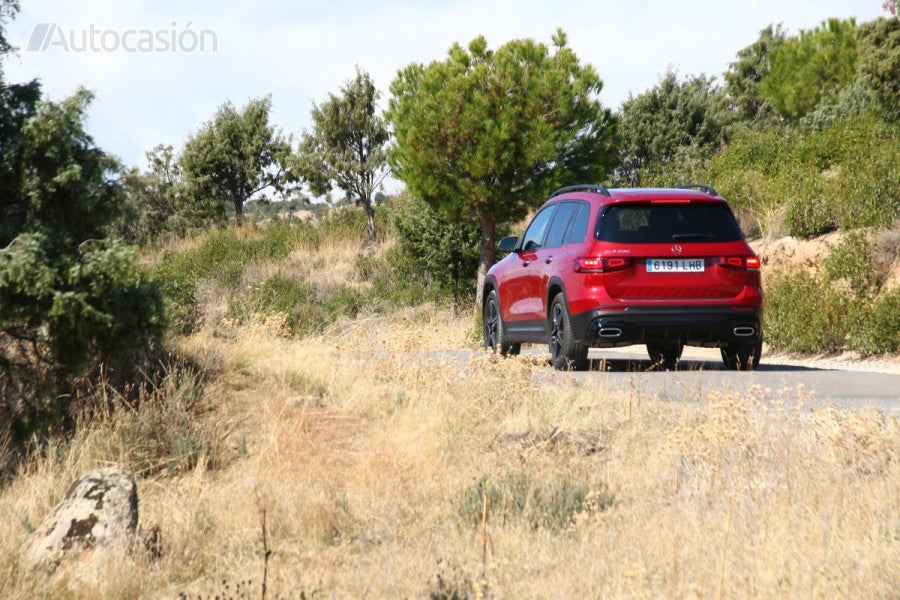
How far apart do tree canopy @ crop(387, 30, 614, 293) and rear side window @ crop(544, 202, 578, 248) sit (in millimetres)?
17949

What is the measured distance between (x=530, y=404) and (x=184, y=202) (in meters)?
50.5

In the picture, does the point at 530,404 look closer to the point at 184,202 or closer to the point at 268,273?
the point at 268,273

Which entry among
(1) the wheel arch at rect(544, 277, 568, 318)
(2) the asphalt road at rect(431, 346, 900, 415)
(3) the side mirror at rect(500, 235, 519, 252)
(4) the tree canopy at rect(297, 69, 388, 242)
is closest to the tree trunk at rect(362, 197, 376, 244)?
(4) the tree canopy at rect(297, 69, 388, 242)

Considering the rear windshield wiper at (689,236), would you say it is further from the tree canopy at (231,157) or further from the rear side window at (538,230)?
the tree canopy at (231,157)

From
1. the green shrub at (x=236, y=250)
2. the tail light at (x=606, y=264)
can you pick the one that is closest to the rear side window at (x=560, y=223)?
the tail light at (x=606, y=264)

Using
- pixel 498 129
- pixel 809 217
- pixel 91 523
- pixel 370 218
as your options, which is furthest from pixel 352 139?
pixel 91 523

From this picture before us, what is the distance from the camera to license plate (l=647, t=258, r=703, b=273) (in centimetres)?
1139

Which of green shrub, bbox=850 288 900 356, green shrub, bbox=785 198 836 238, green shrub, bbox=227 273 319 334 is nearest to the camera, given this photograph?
green shrub, bbox=850 288 900 356

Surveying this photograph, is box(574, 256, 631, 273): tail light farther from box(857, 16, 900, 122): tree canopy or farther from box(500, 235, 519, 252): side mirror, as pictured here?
box(857, 16, 900, 122): tree canopy

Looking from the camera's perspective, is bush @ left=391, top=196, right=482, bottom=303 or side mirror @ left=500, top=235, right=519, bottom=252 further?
bush @ left=391, top=196, right=482, bottom=303

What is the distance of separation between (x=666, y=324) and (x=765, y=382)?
1.17 meters

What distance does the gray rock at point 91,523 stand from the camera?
593 cm

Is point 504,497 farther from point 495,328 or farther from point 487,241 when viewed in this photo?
point 487,241

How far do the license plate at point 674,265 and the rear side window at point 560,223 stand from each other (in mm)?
1340
